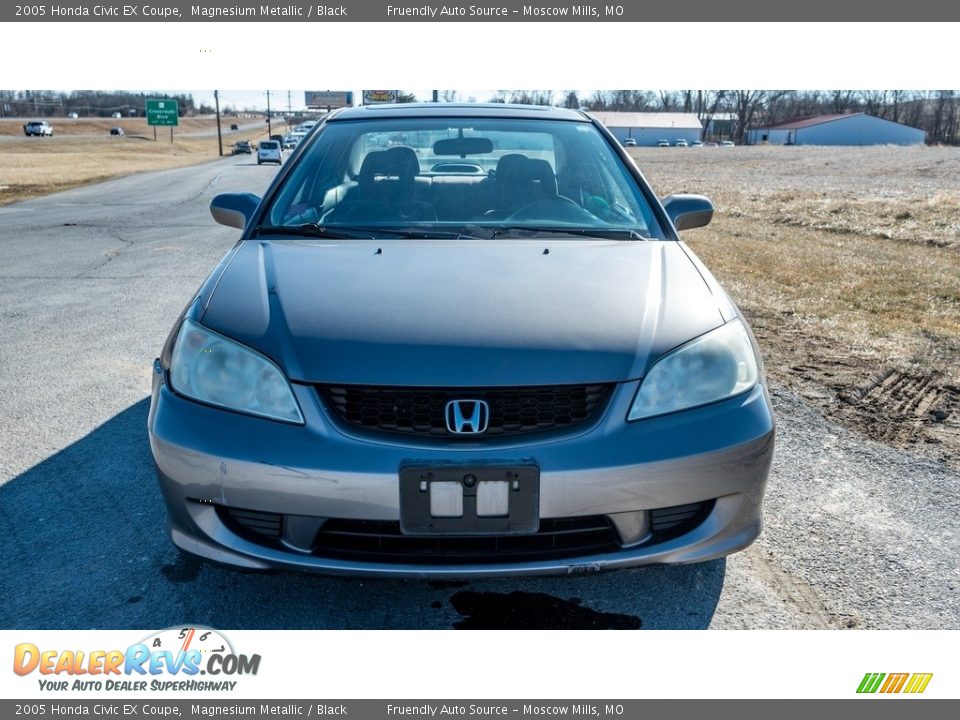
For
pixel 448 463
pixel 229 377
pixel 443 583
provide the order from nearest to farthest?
pixel 448 463 < pixel 229 377 < pixel 443 583

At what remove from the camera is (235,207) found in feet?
11.7

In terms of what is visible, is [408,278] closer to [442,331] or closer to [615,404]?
[442,331]

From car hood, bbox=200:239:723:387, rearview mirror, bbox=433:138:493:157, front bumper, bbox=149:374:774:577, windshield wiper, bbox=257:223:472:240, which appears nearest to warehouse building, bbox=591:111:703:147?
rearview mirror, bbox=433:138:493:157

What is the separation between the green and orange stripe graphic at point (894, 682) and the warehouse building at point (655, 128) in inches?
4139

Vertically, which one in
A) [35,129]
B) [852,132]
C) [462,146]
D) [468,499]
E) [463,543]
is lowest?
[35,129]

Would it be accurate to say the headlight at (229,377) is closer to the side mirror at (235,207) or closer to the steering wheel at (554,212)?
the side mirror at (235,207)

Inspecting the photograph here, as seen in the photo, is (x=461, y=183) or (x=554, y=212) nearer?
(x=554, y=212)

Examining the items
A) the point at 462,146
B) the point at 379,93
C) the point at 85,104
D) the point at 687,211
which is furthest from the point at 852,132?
the point at 85,104

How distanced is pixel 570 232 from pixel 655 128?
107280mm

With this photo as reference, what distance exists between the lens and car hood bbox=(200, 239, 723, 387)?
7.17 ft

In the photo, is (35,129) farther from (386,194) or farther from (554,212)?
(554,212)

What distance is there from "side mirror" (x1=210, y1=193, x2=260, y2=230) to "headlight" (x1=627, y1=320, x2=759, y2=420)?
2.05 metres

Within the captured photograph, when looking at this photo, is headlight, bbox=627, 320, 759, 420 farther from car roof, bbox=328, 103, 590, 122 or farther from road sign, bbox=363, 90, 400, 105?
road sign, bbox=363, 90, 400, 105

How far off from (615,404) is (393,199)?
5.24 feet
